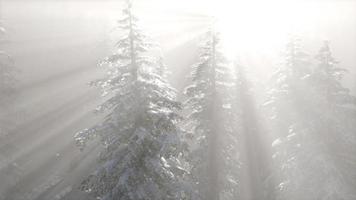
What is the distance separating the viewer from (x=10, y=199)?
29.7m

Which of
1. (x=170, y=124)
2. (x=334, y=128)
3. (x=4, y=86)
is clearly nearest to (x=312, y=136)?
(x=334, y=128)

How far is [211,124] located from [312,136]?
6897mm

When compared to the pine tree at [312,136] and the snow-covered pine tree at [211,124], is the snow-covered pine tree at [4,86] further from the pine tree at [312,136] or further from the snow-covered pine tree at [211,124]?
the pine tree at [312,136]

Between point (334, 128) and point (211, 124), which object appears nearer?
point (334, 128)

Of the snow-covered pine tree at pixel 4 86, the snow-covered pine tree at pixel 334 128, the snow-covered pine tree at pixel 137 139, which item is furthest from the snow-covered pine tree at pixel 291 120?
the snow-covered pine tree at pixel 4 86

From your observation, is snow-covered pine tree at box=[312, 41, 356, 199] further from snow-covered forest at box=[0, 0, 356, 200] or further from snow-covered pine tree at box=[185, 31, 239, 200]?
snow-covered pine tree at box=[185, 31, 239, 200]

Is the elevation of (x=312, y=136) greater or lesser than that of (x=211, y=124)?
lesser

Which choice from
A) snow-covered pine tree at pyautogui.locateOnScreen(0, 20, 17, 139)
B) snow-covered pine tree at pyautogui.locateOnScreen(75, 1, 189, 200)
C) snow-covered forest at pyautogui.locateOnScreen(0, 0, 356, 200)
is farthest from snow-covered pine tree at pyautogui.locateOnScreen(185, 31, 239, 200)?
snow-covered pine tree at pyautogui.locateOnScreen(0, 20, 17, 139)

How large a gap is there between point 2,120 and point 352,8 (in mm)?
141918

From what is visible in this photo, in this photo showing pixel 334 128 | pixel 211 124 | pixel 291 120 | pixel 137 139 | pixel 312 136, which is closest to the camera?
pixel 137 139

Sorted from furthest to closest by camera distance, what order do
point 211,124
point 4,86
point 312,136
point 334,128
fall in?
point 4,86 → point 312,136 → point 211,124 → point 334,128

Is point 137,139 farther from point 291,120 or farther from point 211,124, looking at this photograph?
point 291,120

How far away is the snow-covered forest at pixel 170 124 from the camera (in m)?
14.5

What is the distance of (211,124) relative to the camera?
22.5 m
